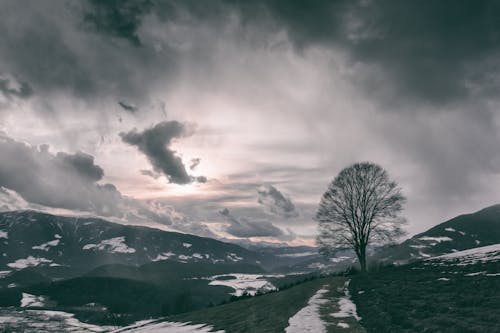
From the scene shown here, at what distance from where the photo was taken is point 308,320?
2492 centimetres

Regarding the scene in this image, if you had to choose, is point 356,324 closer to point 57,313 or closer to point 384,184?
point 384,184

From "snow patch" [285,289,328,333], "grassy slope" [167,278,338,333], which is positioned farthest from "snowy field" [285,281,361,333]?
"grassy slope" [167,278,338,333]

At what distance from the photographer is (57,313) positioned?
189 m

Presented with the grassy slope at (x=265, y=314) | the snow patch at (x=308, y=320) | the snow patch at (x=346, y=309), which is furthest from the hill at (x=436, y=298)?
the grassy slope at (x=265, y=314)

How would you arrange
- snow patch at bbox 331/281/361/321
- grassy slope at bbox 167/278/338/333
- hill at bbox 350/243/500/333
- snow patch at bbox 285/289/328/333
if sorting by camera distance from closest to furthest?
hill at bbox 350/243/500/333 → snow patch at bbox 285/289/328/333 → snow patch at bbox 331/281/361/321 → grassy slope at bbox 167/278/338/333

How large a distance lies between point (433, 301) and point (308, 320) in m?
9.83

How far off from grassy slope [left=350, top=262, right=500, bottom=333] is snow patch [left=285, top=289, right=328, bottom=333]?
10.3ft

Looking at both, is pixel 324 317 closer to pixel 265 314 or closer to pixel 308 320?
pixel 308 320

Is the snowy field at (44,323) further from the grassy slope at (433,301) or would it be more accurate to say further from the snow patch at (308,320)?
the grassy slope at (433,301)

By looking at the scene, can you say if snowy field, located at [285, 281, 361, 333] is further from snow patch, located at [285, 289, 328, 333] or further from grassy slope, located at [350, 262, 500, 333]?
grassy slope, located at [350, 262, 500, 333]

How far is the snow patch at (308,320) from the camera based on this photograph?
73.6 ft

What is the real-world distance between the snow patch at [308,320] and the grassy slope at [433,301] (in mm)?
3148

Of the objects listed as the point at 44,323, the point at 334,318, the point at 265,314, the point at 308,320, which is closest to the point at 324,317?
the point at 334,318

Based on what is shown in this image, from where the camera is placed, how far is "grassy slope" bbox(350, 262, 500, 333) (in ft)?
65.0
